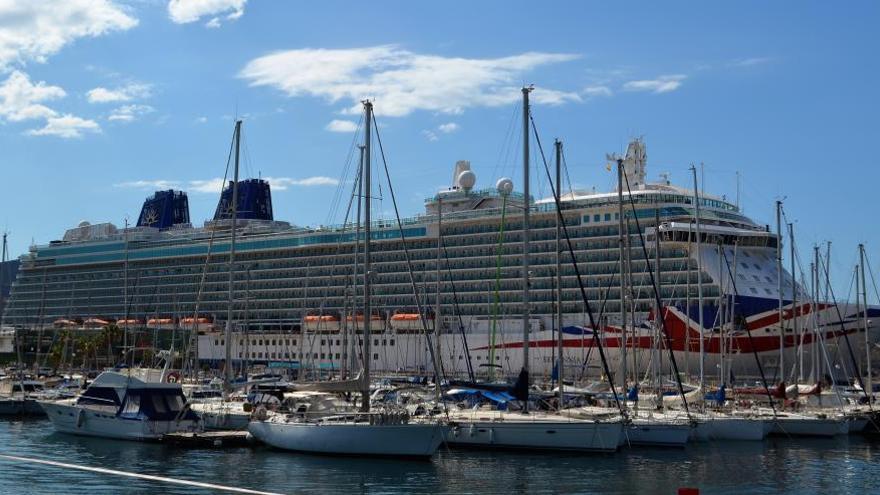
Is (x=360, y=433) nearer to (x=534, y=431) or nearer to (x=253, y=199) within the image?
(x=534, y=431)

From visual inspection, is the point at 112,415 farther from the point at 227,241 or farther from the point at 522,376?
the point at 227,241

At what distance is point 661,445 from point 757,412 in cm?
754

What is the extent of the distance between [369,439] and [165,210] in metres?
91.1

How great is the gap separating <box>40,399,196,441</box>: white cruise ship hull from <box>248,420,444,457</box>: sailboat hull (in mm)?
7121

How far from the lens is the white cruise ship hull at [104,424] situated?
3700 cm

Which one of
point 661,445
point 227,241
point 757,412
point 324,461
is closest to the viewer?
point 324,461

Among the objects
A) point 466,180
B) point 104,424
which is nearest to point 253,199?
point 466,180

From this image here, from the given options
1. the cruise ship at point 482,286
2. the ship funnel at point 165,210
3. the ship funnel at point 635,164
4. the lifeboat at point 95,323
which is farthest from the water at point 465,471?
the ship funnel at point 165,210

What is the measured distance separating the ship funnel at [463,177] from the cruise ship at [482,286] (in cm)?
12

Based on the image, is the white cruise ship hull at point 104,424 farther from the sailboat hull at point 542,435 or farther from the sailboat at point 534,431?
the sailboat hull at point 542,435

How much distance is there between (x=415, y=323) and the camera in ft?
243

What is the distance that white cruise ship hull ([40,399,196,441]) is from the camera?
3700 cm

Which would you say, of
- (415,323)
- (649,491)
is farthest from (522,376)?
(415,323)

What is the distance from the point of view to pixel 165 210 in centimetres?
11650
